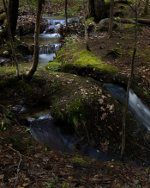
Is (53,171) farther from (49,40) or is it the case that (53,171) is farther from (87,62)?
(49,40)

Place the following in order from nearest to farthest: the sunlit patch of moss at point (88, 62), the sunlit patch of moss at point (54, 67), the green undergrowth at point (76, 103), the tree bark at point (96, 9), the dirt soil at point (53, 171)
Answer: the dirt soil at point (53, 171)
the green undergrowth at point (76, 103)
the sunlit patch of moss at point (88, 62)
the sunlit patch of moss at point (54, 67)
the tree bark at point (96, 9)

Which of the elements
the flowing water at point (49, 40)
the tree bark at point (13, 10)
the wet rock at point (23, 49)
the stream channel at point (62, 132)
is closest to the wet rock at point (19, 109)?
the stream channel at point (62, 132)

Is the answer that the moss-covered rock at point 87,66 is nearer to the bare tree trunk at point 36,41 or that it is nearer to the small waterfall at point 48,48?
the bare tree trunk at point 36,41

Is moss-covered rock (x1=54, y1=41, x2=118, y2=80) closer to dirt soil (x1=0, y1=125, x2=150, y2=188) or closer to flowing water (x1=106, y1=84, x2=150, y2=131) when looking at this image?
flowing water (x1=106, y1=84, x2=150, y2=131)

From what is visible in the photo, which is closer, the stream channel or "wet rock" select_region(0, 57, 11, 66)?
the stream channel

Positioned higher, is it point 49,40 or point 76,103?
point 49,40

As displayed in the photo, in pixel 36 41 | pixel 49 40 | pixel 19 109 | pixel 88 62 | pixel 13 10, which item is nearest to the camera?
pixel 36 41

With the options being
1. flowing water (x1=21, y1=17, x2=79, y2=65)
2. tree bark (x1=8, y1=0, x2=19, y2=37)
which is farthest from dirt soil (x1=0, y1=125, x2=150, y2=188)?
tree bark (x1=8, y1=0, x2=19, y2=37)

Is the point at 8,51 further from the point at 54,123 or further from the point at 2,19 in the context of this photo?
the point at 54,123

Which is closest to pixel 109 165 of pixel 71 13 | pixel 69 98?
pixel 69 98

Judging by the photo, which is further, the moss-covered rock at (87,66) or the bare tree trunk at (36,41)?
the moss-covered rock at (87,66)

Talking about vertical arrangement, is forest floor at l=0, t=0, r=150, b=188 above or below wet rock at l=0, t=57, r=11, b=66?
below

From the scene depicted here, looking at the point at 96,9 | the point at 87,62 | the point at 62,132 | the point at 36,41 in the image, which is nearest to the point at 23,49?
the point at 87,62

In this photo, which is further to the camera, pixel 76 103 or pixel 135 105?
pixel 135 105
